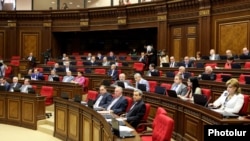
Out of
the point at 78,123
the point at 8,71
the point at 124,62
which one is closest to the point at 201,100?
the point at 78,123

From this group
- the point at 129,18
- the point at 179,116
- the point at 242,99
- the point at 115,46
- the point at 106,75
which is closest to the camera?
the point at 242,99

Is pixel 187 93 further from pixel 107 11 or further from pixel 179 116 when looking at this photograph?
pixel 107 11

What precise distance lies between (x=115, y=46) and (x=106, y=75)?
7.05 meters

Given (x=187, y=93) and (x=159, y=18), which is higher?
(x=159, y=18)

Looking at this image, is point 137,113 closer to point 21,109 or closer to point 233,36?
point 21,109

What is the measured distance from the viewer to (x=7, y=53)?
61.1 feet

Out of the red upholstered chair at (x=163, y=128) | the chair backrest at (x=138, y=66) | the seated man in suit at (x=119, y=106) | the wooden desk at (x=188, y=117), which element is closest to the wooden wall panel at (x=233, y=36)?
the chair backrest at (x=138, y=66)

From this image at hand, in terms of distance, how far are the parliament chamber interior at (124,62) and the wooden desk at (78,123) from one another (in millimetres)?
19

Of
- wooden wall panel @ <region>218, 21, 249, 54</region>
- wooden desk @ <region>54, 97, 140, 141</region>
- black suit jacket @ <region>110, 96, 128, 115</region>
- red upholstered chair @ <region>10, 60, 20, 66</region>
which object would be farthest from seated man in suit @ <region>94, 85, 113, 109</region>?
red upholstered chair @ <region>10, 60, 20, 66</region>

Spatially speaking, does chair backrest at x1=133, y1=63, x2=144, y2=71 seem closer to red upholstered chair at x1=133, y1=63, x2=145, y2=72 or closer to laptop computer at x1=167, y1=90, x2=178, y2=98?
red upholstered chair at x1=133, y1=63, x2=145, y2=72

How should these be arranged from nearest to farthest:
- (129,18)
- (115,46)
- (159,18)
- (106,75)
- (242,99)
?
1. (242,99)
2. (106,75)
3. (159,18)
4. (129,18)
5. (115,46)

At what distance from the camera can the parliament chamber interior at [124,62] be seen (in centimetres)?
579

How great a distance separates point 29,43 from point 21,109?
388 inches

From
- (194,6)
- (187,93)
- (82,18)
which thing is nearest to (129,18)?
(82,18)
